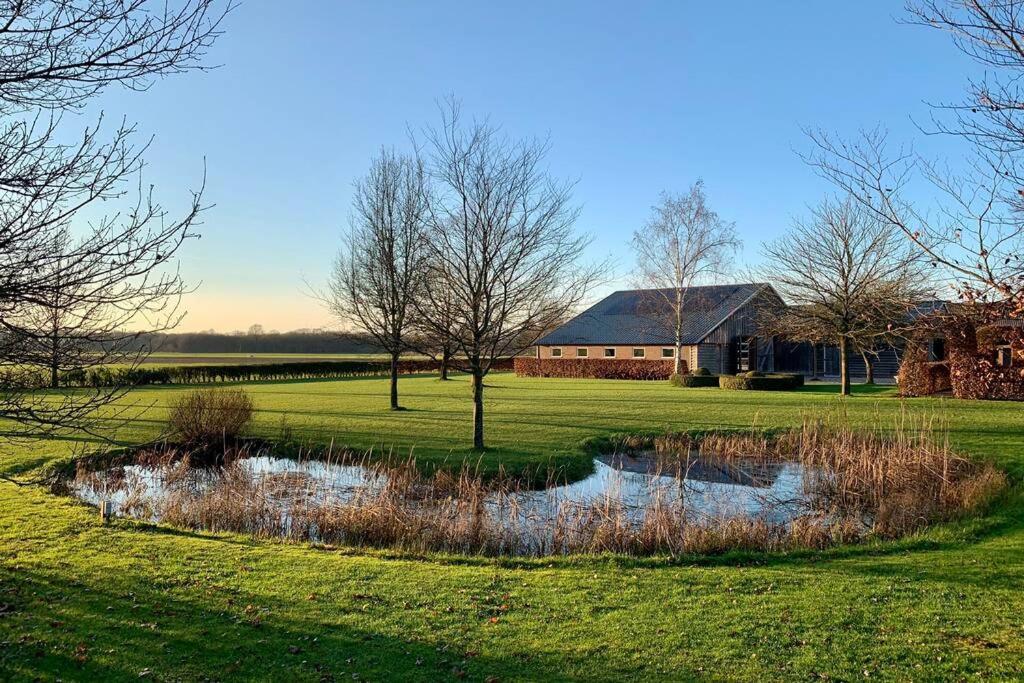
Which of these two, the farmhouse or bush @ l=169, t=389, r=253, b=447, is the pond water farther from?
the farmhouse

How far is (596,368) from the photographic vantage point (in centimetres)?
4291

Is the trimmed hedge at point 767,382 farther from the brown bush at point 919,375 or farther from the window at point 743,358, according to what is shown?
the window at point 743,358

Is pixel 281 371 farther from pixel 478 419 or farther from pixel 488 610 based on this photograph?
pixel 488 610

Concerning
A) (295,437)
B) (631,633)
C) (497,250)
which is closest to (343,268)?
(295,437)

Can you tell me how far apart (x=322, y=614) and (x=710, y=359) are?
36800 mm

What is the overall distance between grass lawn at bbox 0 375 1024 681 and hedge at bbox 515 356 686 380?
3112cm

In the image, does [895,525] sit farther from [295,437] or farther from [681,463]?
[295,437]

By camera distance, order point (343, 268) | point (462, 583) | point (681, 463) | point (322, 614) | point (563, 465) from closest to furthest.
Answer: point (322, 614) < point (462, 583) < point (563, 465) < point (681, 463) < point (343, 268)

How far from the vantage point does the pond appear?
28.0 ft

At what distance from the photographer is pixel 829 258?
86.4 ft

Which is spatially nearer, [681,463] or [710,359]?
[681,463]

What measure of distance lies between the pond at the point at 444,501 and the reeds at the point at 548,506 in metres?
0.03

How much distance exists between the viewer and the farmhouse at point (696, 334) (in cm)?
Answer: 3978

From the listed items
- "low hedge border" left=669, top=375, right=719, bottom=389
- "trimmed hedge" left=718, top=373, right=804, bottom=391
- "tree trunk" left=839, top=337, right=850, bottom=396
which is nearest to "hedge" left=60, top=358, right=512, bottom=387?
"low hedge border" left=669, top=375, right=719, bottom=389
